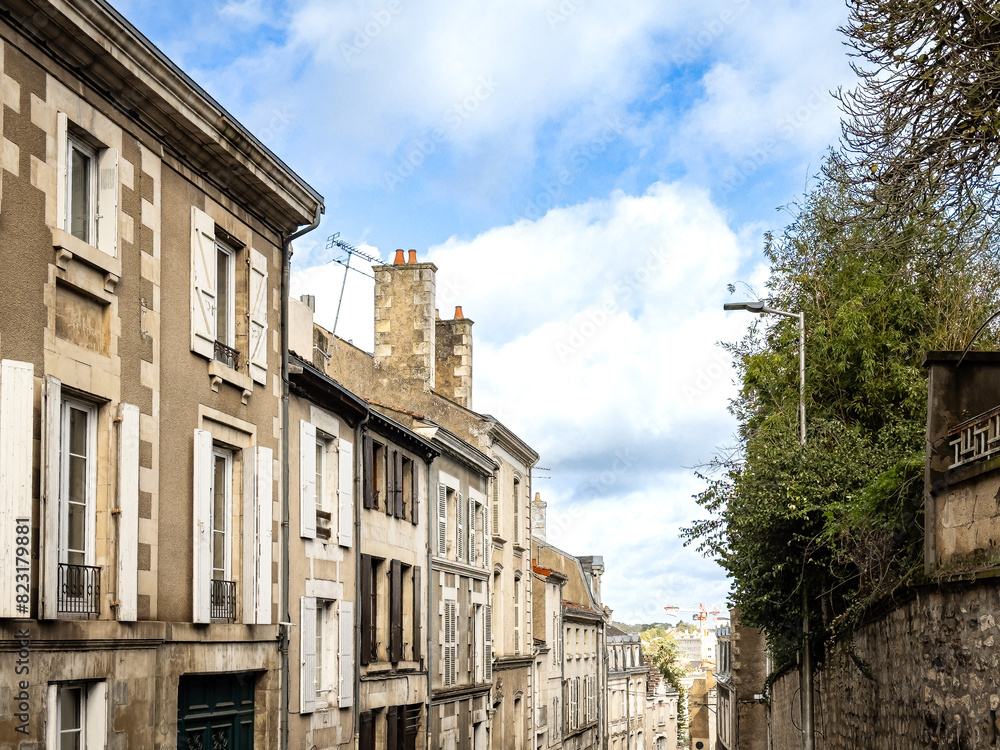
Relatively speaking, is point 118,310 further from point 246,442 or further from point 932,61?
point 932,61

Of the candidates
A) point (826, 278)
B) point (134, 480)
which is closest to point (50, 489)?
point (134, 480)

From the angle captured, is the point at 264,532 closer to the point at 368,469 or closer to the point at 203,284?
the point at 203,284

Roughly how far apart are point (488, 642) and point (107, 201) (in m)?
22.0

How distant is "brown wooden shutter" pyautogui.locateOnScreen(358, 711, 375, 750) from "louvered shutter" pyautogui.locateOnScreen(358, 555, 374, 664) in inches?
38.2

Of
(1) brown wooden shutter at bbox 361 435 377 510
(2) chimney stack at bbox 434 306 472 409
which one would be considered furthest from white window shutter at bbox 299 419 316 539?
(2) chimney stack at bbox 434 306 472 409

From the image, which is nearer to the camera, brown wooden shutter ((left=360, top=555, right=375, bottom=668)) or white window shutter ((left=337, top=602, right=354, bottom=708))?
white window shutter ((left=337, top=602, right=354, bottom=708))

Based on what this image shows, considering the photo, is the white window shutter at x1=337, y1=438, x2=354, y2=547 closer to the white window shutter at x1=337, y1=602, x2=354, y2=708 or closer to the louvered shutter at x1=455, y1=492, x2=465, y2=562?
the white window shutter at x1=337, y1=602, x2=354, y2=708

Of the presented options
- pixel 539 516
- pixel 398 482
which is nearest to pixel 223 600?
pixel 398 482

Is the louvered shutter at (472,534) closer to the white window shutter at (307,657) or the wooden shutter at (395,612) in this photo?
the wooden shutter at (395,612)

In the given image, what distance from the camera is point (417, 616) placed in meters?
25.6

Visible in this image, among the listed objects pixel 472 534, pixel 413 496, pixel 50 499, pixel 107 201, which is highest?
pixel 107 201

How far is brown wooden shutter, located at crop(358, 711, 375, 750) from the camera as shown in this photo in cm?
2131

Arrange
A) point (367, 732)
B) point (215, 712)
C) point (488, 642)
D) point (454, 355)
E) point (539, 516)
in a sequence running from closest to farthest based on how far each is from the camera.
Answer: point (215, 712), point (367, 732), point (488, 642), point (454, 355), point (539, 516)

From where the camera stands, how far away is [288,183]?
16.4 metres
